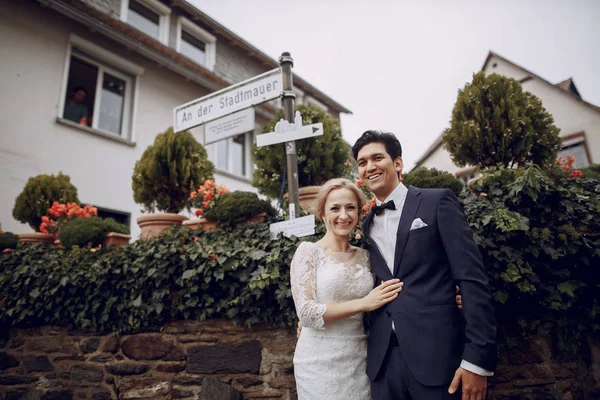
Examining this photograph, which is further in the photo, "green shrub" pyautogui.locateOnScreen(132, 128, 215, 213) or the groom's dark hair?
"green shrub" pyautogui.locateOnScreen(132, 128, 215, 213)

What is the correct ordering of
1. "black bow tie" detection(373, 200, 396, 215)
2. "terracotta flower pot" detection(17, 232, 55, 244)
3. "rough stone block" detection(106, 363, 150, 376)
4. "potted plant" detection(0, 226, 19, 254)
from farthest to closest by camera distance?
1. "terracotta flower pot" detection(17, 232, 55, 244)
2. "potted plant" detection(0, 226, 19, 254)
3. "rough stone block" detection(106, 363, 150, 376)
4. "black bow tie" detection(373, 200, 396, 215)

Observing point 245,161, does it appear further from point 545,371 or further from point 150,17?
point 545,371

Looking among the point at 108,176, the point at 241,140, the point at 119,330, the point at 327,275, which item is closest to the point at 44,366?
the point at 119,330

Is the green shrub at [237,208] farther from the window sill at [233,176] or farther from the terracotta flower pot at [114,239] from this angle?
the window sill at [233,176]

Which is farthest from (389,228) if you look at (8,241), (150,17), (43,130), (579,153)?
(579,153)

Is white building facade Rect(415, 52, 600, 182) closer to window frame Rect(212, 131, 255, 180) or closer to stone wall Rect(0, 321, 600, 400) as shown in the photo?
window frame Rect(212, 131, 255, 180)

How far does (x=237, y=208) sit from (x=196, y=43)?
8.75m

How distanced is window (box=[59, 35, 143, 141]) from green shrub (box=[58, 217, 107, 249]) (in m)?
3.82

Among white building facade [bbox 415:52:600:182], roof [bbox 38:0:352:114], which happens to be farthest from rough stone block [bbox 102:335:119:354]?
white building facade [bbox 415:52:600:182]

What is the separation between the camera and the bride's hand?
5.65ft

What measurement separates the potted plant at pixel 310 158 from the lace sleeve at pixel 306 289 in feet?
7.68

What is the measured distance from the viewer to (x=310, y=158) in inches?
172

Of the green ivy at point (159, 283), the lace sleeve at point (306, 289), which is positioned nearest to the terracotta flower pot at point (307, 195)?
the green ivy at point (159, 283)

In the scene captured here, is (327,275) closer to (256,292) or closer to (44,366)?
(256,292)
